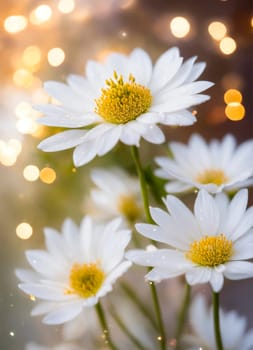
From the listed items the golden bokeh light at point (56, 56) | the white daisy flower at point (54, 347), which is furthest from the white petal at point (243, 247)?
the golden bokeh light at point (56, 56)

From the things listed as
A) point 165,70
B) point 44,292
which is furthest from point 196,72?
point 44,292

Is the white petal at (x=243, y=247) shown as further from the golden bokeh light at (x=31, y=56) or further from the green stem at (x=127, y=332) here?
the golden bokeh light at (x=31, y=56)

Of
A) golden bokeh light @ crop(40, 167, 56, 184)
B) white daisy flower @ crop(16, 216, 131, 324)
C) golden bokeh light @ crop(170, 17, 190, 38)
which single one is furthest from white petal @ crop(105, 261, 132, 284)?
golden bokeh light @ crop(170, 17, 190, 38)

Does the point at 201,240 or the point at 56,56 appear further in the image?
the point at 56,56

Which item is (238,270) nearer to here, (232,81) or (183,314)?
(183,314)

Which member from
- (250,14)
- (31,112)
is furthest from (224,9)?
(31,112)

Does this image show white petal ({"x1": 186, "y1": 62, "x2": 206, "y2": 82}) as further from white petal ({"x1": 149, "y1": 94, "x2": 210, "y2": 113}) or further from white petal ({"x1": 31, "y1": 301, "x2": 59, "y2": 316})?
white petal ({"x1": 31, "y1": 301, "x2": 59, "y2": 316})
